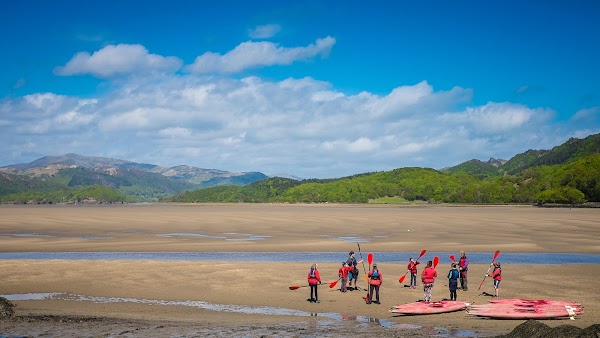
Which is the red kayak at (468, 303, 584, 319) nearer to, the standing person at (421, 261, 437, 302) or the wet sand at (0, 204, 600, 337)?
the wet sand at (0, 204, 600, 337)

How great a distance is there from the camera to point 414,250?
43.7 metres

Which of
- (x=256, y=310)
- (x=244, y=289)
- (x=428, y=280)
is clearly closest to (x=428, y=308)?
(x=428, y=280)

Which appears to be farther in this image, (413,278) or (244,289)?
(413,278)

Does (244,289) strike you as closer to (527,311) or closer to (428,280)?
(428,280)

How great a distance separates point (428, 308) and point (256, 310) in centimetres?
689

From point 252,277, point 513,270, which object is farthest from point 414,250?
point 252,277

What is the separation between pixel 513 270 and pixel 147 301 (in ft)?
67.5

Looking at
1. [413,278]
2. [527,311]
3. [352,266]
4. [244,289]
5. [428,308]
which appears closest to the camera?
[527,311]

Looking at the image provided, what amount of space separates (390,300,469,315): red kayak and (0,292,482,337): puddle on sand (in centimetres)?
109

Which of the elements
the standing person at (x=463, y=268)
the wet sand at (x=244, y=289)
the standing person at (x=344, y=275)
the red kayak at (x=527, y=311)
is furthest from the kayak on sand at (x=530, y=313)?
the standing person at (x=344, y=275)

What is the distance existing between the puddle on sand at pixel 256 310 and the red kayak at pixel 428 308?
42.9 inches

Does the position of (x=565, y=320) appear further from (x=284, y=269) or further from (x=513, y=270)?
(x=284, y=269)

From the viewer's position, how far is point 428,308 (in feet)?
71.1

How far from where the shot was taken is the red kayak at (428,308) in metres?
21.4
